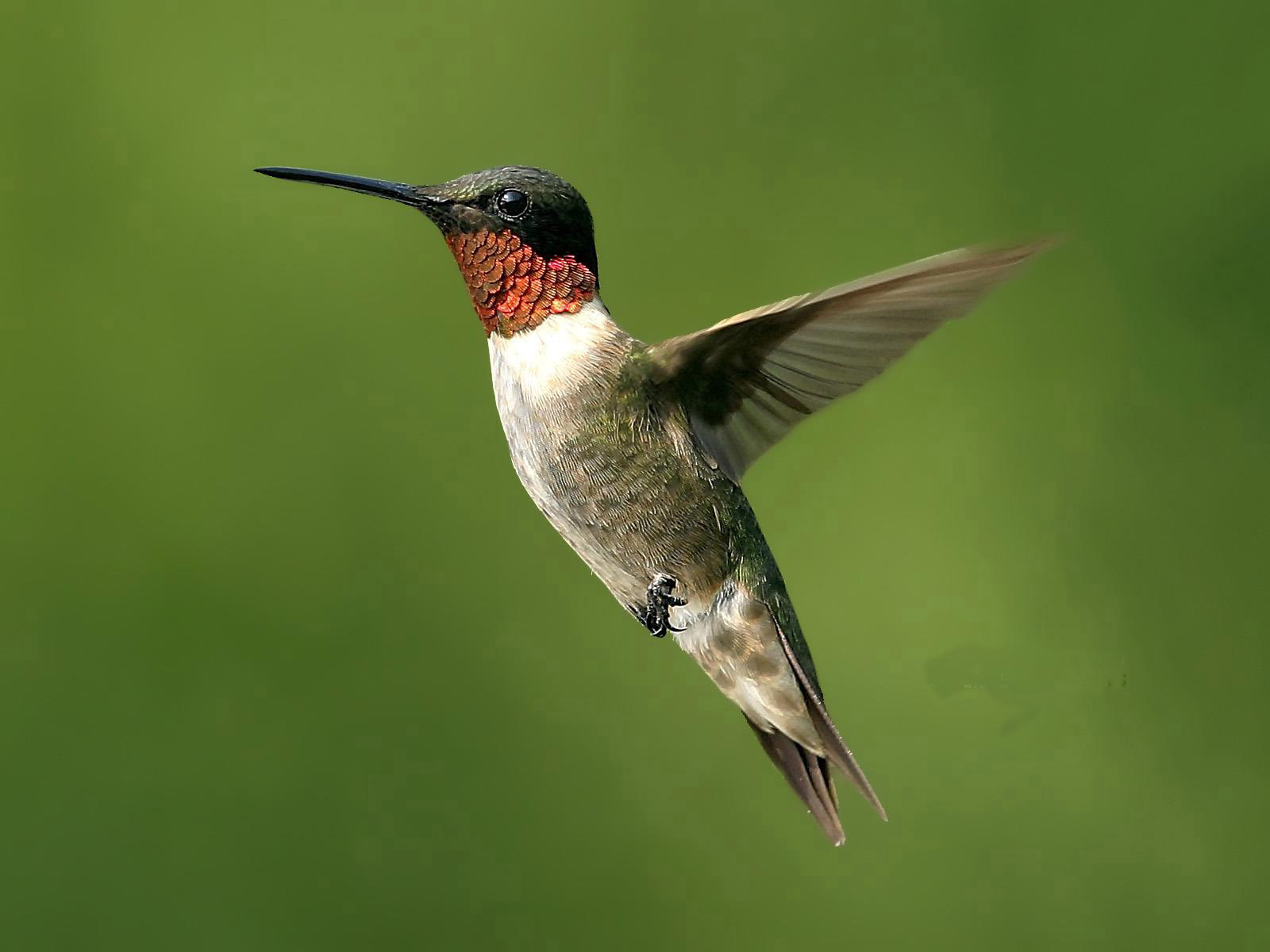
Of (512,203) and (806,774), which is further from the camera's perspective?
(806,774)

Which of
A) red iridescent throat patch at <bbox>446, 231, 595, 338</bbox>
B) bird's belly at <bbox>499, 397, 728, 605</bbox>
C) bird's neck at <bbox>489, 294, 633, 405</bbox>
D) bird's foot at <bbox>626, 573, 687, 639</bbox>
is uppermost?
red iridescent throat patch at <bbox>446, 231, 595, 338</bbox>

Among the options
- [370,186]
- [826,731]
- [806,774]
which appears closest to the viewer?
[370,186]

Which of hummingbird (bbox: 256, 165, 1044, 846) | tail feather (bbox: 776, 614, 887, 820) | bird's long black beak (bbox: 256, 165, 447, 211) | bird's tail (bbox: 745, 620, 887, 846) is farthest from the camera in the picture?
bird's tail (bbox: 745, 620, 887, 846)

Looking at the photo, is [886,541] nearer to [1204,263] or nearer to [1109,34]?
[1204,263]

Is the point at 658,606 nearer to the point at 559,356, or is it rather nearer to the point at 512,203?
the point at 559,356

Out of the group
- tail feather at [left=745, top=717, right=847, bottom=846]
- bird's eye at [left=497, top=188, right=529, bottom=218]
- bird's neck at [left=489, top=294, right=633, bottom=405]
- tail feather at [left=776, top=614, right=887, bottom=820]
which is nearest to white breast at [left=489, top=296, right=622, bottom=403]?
bird's neck at [left=489, top=294, right=633, bottom=405]

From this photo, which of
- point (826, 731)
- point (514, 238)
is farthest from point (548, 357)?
point (826, 731)

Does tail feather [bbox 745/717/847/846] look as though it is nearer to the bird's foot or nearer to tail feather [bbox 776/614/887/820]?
tail feather [bbox 776/614/887/820]

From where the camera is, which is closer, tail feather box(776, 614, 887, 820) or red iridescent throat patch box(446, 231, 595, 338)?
red iridescent throat patch box(446, 231, 595, 338)

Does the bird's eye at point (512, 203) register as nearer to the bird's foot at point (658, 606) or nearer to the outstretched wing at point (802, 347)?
the outstretched wing at point (802, 347)
